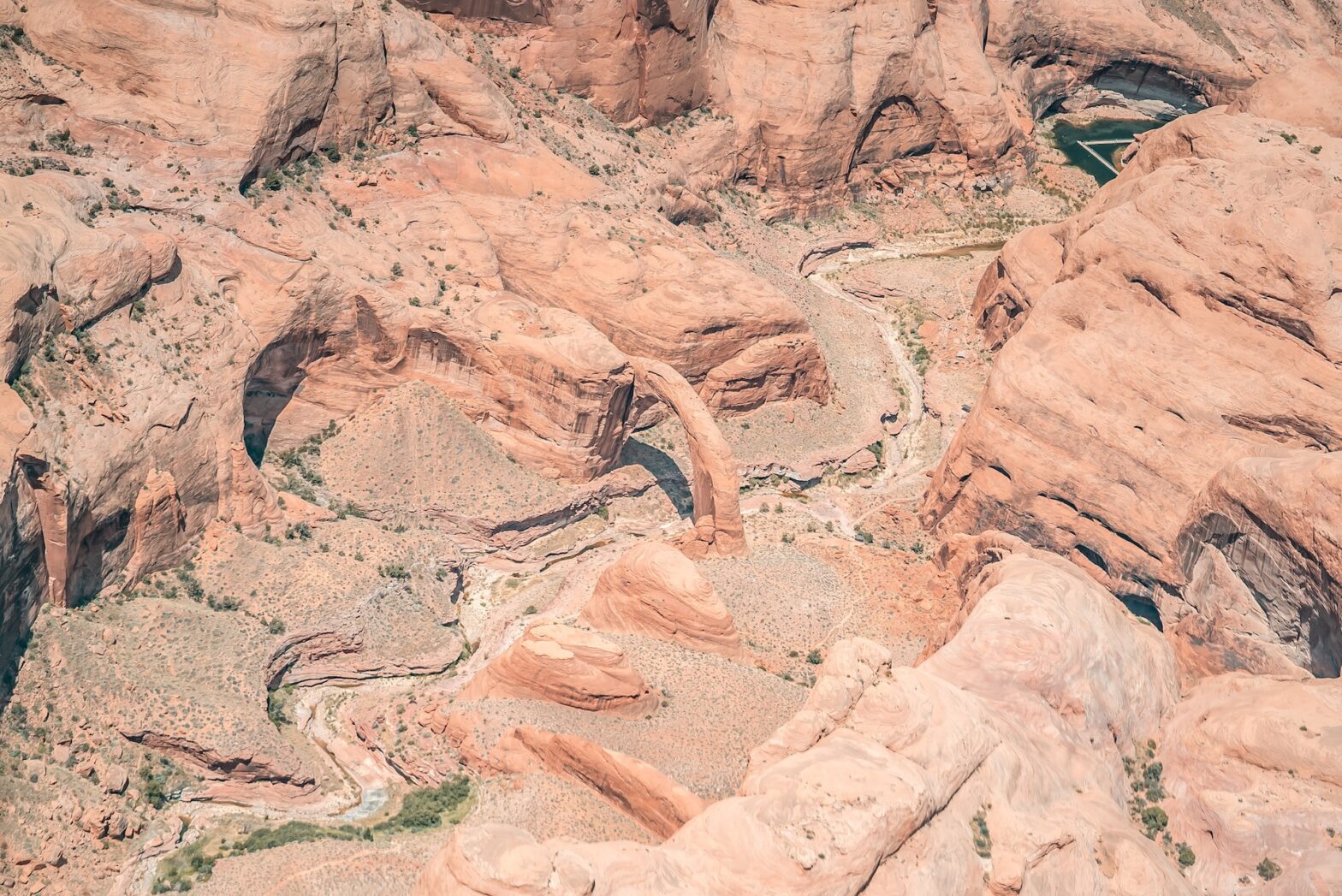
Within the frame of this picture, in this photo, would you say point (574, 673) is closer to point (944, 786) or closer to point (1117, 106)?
point (944, 786)

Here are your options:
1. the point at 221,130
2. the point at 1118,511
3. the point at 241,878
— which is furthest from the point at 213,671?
the point at 1118,511

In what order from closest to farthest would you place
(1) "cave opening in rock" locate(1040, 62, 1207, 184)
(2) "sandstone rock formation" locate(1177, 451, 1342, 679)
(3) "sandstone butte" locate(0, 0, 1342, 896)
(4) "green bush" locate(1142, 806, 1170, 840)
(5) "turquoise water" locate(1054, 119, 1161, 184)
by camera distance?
(3) "sandstone butte" locate(0, 0, 1342, 896)
(4) "green bush" locate(1142, 806, 1170, 840)
(2) "sandstone rock formation" locate(1177, 451, 1342, 679)
(5) "turquoise water" locate(1054, 119, 1161, 184)
(1) "cave opening in rock" locate(1040, 62, 1207, 184)

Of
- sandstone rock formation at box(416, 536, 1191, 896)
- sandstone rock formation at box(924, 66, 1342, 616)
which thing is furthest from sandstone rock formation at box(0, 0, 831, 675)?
sandstone rock formation at box(416, 536, 1191, 896)

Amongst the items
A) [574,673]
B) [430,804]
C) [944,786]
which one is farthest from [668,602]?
[944,786]

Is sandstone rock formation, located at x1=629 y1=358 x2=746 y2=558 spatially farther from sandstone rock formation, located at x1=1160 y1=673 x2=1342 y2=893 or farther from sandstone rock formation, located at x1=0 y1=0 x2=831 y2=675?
sandstone rock formation, located at x1=1160 y1=673 x2=1342 y2=893

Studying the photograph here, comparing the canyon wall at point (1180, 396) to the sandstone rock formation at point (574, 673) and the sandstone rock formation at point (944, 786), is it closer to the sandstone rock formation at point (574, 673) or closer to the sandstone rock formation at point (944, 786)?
the sandstone rock formation at point (944, 786)

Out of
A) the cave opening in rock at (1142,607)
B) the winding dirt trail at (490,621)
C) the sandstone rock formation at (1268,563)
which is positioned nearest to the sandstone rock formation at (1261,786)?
the sandstone rock formation at (1268,563)
